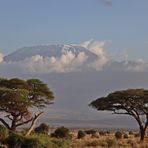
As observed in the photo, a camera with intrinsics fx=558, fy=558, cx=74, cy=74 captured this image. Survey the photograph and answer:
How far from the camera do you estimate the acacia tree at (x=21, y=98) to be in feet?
163

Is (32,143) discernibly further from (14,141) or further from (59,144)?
(59,144)

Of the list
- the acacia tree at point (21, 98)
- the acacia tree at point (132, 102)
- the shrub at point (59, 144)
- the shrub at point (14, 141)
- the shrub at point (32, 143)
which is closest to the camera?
the shrub at point (32, 143)

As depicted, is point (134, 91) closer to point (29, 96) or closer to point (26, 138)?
point (29, 96)

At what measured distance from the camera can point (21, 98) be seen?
49.1 metres

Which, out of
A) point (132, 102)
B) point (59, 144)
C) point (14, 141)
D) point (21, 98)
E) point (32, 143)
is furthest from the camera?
point (132, 102)

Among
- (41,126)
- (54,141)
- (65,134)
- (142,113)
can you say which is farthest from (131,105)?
(54,141)

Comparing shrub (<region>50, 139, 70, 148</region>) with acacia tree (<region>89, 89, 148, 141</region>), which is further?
acacia tree (<region>89, 89, 148, 141</region>)

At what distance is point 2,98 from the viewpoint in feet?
164

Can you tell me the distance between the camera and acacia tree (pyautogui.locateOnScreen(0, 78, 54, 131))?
4959 centimetres

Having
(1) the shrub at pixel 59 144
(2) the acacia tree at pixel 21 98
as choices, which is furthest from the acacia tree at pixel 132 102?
(1) the shrub at pixel 59 144

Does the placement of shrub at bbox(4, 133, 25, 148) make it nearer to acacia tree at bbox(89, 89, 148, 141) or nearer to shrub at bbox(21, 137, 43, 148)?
shrub at bbox(21, 137, 43, 148)

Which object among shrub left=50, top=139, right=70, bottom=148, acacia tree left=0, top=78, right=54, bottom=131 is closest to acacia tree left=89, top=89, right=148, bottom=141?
acacia tree left=0, top=78, right=54, bottom=131

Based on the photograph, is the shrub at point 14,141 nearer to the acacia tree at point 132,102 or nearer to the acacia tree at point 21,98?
the acacia tree at point 21,98

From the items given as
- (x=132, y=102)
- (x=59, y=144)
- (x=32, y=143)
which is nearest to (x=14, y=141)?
(x=32, y=143)
